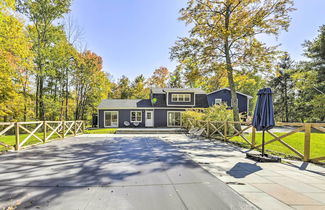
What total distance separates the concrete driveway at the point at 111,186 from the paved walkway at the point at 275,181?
1.02 ft

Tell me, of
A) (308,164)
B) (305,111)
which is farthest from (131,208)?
(305,111)

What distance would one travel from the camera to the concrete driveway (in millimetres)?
2463

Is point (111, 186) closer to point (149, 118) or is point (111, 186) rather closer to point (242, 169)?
point (242, 169)

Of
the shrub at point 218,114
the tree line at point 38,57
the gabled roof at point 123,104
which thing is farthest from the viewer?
the gabled roof at point 123,104

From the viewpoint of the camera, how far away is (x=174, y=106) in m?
19.7

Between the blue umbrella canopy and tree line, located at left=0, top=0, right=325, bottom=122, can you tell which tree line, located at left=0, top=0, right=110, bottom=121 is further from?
the blue umbrella canopy

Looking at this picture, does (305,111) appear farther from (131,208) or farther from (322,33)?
(131,208)

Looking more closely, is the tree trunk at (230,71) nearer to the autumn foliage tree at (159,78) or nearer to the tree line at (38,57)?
the tree line at (38,57)

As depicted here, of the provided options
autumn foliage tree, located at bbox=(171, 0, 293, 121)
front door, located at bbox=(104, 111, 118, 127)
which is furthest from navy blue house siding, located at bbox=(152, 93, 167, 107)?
autumn foliage tree, located at bbox=(171, 0, 293, 121)

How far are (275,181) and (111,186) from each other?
133 inches

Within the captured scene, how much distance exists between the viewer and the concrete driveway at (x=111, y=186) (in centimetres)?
246

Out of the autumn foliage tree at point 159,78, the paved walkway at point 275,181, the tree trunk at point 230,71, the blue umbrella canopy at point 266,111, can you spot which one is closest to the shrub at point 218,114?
the tree trunk at point 230,71

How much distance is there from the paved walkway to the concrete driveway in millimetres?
311

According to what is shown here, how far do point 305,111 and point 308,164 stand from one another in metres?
26.6
